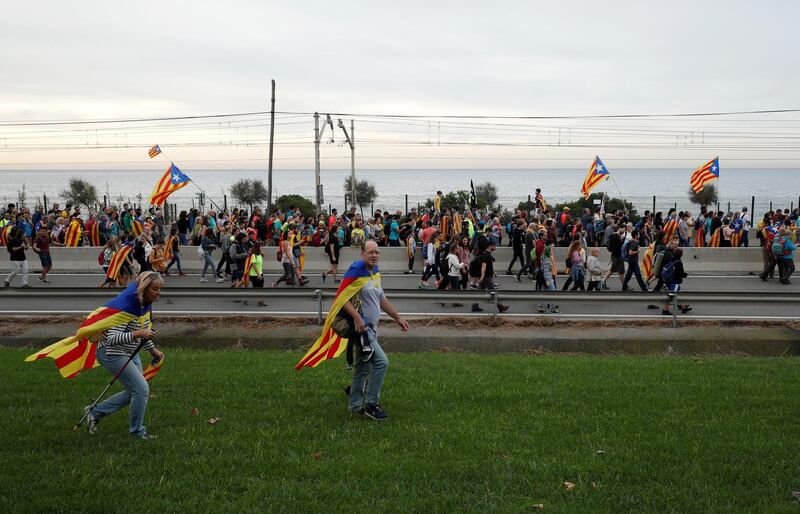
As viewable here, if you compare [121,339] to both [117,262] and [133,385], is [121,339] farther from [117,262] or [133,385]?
[117,262]

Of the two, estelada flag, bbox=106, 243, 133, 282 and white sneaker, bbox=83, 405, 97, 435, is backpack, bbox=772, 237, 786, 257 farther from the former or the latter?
white sneaker, bbox=83, 405, 97, 435

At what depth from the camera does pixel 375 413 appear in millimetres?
7426

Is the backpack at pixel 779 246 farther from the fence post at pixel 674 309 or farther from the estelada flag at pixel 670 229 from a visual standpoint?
the fence post at pixel 674 309

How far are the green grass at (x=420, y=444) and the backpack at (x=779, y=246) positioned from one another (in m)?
12.5

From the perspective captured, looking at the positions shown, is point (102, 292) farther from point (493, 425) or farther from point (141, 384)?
point (493, 425)

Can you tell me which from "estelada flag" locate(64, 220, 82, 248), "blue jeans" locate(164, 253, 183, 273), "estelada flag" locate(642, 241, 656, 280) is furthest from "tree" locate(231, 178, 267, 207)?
"estelada flag" locate(642, 241, 656, 280)

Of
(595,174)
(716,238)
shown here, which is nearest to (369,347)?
(716,238)

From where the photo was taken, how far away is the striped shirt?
22.0 ft

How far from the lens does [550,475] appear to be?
597 cm

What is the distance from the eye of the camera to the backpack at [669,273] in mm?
15672

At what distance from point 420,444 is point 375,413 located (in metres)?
0.86

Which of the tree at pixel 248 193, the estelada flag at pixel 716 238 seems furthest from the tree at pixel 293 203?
the estelada flag at pixel 716 238

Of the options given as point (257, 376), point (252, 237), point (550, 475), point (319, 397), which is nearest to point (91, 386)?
point (257, 376)

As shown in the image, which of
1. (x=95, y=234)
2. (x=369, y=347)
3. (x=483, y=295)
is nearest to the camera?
(x=369, y=347)
